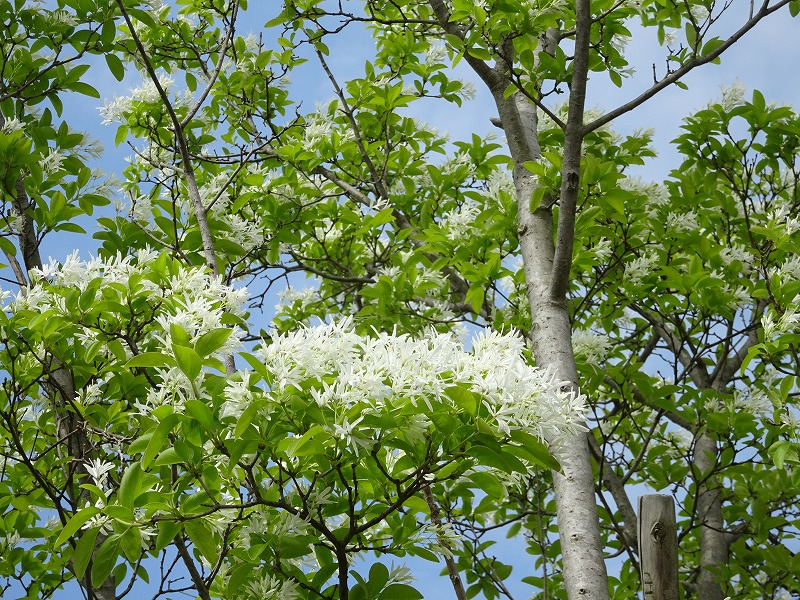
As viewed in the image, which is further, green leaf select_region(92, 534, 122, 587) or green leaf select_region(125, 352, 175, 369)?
green leaf select_region(92, 534, 122, 587)

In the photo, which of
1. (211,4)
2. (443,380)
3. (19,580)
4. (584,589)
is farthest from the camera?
(211,4)

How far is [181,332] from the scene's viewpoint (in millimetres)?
1516

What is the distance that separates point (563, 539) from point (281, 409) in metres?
1.06

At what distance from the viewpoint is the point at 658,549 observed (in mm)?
2195

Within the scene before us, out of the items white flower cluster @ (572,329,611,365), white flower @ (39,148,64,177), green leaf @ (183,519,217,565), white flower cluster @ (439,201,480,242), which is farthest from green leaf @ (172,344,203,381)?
white flower cluster @ (572,329,611,365)

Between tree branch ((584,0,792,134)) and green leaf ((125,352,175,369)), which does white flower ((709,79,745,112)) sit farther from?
green leaf ((125,352,175,369))

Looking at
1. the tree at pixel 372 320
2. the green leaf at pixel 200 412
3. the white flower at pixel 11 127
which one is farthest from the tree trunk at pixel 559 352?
the white flower at pixel 11 127

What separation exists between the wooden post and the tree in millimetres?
125

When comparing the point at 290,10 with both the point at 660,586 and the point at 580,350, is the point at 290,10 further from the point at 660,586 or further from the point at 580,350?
the point at 660,586

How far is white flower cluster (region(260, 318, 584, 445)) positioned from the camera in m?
1.41

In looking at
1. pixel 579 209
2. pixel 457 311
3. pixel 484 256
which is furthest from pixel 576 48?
pixel 457 311

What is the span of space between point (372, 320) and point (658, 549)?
→ 1556 millimetres

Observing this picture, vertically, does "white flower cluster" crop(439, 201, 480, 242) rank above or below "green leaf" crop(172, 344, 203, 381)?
above

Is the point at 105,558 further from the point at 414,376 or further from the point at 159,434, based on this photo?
the point at 414,376
